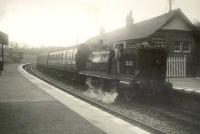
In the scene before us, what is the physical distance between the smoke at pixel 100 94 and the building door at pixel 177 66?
30.2 ft

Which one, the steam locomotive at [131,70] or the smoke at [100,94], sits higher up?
the steam locomotive at [131,70]

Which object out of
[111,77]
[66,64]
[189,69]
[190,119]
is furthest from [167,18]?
[190,119]

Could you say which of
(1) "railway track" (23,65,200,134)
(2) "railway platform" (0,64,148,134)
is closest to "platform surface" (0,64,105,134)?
(2) "railway platform" (0,64,148,134)

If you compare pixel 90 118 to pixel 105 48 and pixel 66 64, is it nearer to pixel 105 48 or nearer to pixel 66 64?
pixel 105 48

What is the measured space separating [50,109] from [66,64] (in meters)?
12.4

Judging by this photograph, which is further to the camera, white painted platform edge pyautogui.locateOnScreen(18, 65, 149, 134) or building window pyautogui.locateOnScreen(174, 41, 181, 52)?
building window pyautogui.locateOnScreen(174, 41, 181, 52)

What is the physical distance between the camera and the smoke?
14.1 meters

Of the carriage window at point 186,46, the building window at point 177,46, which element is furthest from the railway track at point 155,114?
the carriage window at point 186,46

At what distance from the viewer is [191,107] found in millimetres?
11719

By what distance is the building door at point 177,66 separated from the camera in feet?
79.4

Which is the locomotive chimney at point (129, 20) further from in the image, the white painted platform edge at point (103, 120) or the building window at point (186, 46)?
the white painted platform edge at point (103, 120)

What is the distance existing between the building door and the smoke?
9.21m

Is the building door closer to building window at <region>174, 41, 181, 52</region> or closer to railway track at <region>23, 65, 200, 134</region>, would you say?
building window at <region>174, 41, 181, 52</region>

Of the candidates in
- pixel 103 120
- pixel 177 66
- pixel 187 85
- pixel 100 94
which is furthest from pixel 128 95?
pixel 177 66
